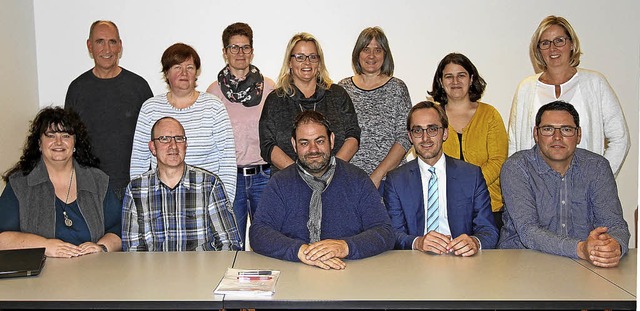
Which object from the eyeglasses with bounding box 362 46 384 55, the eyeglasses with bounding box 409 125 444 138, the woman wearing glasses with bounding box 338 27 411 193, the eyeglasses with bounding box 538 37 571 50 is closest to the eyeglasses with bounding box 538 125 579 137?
the eyeglasses with bounding box 409 125 444 138

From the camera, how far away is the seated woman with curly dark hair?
137 inches

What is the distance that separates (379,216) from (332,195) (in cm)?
25

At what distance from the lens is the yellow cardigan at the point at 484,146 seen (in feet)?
13.6

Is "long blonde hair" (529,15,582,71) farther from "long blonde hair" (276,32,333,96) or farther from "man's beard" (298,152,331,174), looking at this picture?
"man's beard" (298,152,331,174)

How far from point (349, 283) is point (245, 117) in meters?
1.98

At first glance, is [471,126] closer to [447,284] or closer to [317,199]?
[317,199]

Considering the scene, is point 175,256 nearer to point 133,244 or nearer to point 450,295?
point 133,244

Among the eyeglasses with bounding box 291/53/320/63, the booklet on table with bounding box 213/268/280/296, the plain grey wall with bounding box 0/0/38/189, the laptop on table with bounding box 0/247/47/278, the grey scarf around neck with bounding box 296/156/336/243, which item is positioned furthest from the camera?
the plain grey wall with bounding box 0/0/38/189

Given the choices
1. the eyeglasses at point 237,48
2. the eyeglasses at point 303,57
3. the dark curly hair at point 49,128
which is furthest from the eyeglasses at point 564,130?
the dark curly hair at point 49,128

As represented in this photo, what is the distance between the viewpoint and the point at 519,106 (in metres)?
4.28

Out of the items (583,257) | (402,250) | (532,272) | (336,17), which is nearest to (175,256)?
(402,250)

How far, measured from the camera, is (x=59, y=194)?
356cm

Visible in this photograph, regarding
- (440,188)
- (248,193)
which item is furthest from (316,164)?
(248,193)

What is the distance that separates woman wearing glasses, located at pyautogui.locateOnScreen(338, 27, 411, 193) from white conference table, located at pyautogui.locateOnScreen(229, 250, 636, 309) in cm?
117
